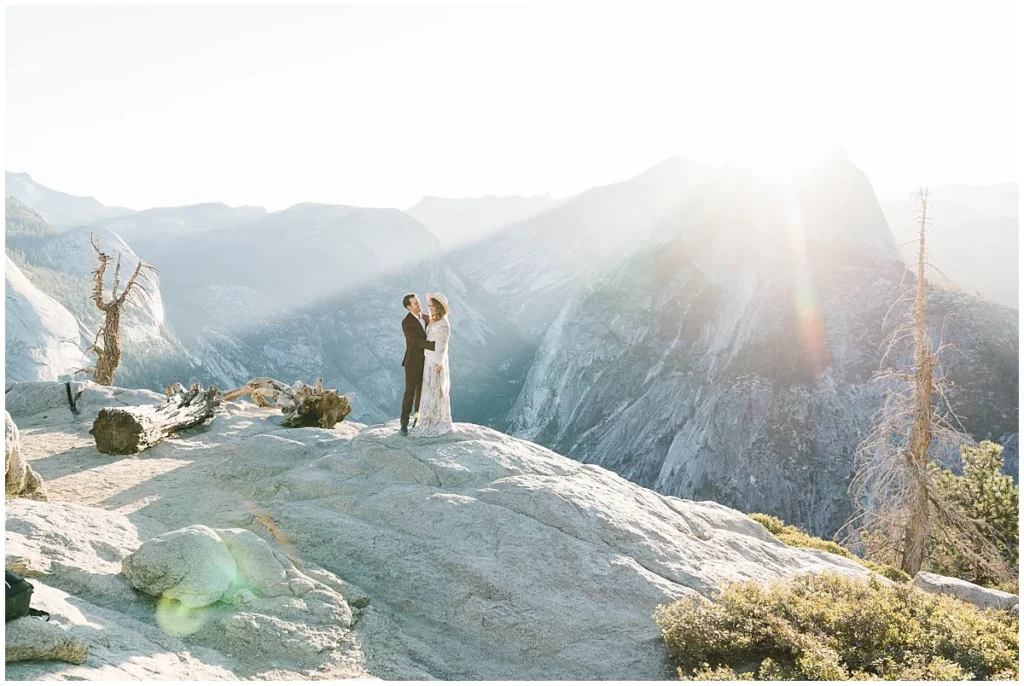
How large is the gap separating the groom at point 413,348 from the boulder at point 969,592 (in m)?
10.3

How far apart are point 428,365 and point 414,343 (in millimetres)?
517

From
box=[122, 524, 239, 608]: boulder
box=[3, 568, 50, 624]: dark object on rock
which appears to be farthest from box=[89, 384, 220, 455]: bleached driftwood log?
box=[3, 568, 50, 624]: dark object on rock

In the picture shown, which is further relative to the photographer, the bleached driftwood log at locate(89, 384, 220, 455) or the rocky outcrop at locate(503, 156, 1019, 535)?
the rocky outcrop at locate(503, 156, 1019, 535)

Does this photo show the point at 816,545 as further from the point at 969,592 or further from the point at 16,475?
the point at 16,475

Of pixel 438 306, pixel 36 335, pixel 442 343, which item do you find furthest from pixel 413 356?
pixel 36 335

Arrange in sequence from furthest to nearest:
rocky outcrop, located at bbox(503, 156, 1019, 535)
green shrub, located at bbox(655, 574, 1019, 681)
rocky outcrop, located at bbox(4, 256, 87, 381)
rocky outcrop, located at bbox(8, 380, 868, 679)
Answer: rocky outcrop, located at bbox(4, 256, 87, 381)
rocky outcrop, located at bbox(503, 156, 1019, 535)
rocky outcrop, located at bbox(8, 380, 868, 679)
green shrub, located at bbox(655, 574, 1019, 681)

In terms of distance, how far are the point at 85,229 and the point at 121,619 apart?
148 m

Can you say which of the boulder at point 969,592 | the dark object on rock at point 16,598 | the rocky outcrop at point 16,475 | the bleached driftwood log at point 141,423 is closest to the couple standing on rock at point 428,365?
the bleached driftwood log at point 141,423

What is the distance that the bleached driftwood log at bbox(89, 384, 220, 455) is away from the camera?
13516 mm

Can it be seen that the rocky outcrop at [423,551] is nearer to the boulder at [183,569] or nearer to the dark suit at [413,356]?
the boulder at [183,569]

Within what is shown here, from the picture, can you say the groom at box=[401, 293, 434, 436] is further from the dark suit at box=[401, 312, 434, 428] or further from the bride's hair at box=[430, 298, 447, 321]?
the bride's hair at box=[430, 298, 447, 321]

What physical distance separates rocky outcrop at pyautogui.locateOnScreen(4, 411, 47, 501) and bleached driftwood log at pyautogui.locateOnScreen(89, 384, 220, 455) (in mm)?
3002

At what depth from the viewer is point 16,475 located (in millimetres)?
9844

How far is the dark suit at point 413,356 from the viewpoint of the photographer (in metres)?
12.5
